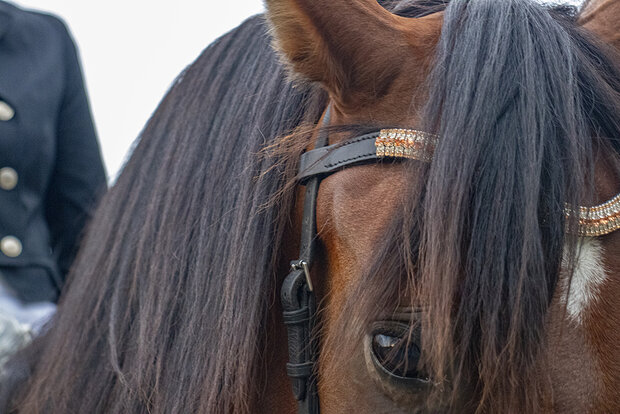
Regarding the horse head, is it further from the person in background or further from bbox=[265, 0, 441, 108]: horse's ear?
the person in background

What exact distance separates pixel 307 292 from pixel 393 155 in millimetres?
227

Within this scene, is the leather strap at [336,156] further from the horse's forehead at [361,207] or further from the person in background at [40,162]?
the person in background at [40,162]

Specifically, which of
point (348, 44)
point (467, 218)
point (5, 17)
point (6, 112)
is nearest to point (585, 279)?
point (467, 218)

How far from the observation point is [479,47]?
2.86 ft

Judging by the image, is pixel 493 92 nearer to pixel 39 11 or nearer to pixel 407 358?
pixel 407 358

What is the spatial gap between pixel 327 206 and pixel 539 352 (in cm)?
34

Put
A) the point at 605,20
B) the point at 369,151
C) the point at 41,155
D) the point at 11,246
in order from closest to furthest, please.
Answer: the point at 369,151
the point at 605,20
the point at 11,246
the point at 41,155

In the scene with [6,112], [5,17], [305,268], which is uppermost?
[5,17]

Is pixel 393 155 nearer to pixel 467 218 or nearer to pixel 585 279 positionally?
pixel 467 218

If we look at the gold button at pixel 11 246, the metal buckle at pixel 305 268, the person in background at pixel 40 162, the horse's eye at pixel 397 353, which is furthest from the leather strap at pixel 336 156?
the gold button at pixel 11 246

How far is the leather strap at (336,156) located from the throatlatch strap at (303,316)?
18 mm

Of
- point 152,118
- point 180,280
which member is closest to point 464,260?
point 180,280

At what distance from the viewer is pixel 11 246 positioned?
1.57 m

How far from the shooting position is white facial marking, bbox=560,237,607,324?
2.54 ft
